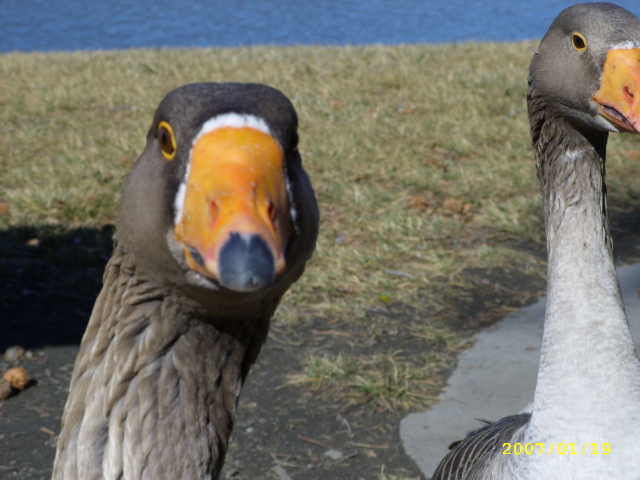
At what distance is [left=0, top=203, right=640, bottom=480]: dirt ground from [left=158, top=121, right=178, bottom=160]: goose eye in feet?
6.12

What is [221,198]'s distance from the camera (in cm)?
122

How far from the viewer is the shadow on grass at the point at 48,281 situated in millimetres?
3787

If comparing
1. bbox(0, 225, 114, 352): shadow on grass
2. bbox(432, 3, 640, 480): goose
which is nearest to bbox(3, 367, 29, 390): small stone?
bbox(0, 225, 114, 352): shadow on grass

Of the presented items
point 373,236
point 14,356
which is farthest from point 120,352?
point 373,236

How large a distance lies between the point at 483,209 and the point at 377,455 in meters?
2.60

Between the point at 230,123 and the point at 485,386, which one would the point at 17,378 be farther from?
the point at 230,123

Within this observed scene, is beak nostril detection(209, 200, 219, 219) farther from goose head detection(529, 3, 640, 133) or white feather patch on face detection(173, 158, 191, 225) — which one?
goose head detection(529, 3, 640, 133)

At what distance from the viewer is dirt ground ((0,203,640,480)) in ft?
9.74

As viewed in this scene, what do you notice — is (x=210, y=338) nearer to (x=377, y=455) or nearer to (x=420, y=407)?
(x=377, y=455)

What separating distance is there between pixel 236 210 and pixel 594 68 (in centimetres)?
159

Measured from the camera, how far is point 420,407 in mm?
3266

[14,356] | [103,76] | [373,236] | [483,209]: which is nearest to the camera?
[14,356]
